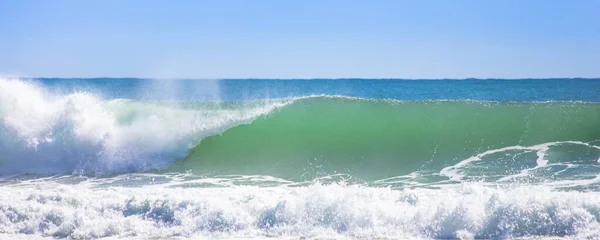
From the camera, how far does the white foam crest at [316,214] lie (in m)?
5.91

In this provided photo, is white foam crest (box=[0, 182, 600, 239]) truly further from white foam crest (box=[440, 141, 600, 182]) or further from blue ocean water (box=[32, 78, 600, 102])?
blue ocean water (box=[32, 78, 600, 102])

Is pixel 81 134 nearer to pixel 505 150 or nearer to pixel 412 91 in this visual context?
pixel 505 150

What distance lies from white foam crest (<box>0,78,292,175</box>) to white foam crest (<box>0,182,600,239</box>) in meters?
3.15

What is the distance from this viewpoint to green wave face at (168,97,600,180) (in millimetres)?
9805

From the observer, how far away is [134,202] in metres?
6.76

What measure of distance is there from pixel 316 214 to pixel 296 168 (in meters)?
3.41

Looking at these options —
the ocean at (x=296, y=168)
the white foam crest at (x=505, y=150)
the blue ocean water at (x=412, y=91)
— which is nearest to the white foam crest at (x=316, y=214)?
the ocean at (x=296, y=168)

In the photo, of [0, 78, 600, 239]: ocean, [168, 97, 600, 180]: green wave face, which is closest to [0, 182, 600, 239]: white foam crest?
[0, 78, 600, 239]: ocean

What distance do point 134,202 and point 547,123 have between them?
9210 millimetres

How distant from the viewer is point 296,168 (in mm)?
9719

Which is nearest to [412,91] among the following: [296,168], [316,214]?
[296,168]

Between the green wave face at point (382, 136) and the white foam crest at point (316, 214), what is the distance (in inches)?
102

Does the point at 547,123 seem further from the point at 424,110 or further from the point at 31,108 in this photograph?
the point at 31,108

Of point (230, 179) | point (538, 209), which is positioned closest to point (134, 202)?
point (230, 179)
